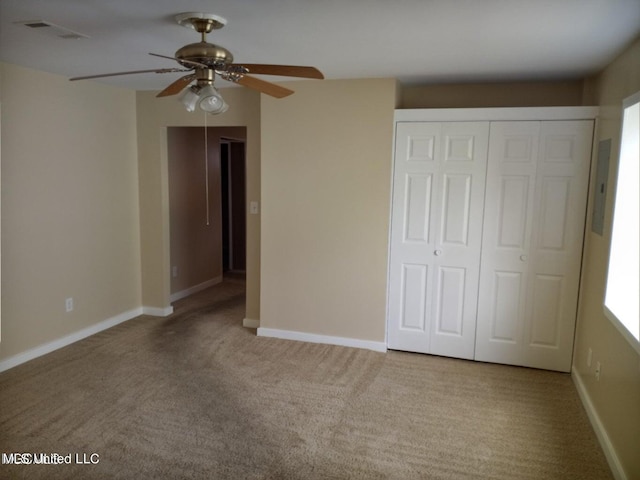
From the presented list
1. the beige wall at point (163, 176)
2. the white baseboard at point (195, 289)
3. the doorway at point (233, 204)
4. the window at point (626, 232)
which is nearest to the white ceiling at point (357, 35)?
the window at point (626, 232)

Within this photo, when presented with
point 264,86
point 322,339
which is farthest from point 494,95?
point 322,339

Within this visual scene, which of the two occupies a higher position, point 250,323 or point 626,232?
point 626,232

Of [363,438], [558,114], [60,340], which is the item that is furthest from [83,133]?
[558,114]

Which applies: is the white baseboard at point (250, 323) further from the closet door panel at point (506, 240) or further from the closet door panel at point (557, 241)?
the closet door panel at point (557, 241)

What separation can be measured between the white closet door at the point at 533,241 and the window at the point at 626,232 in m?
0.80

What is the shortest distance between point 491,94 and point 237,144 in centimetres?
391

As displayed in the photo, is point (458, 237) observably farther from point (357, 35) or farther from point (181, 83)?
point (181, 83)

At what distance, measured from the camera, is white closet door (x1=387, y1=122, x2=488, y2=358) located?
147 inches

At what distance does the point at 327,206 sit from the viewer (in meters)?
4.06

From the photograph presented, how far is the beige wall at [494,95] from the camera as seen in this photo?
385 centimetres

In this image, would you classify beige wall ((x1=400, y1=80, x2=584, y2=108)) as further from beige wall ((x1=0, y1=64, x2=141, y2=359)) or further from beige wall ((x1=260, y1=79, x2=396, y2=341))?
beige wall ((x1=0, y1=64, x2=141, y2=359))

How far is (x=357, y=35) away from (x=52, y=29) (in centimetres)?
169

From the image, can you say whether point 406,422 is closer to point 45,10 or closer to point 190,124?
point 45,10

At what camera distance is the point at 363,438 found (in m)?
2.73
